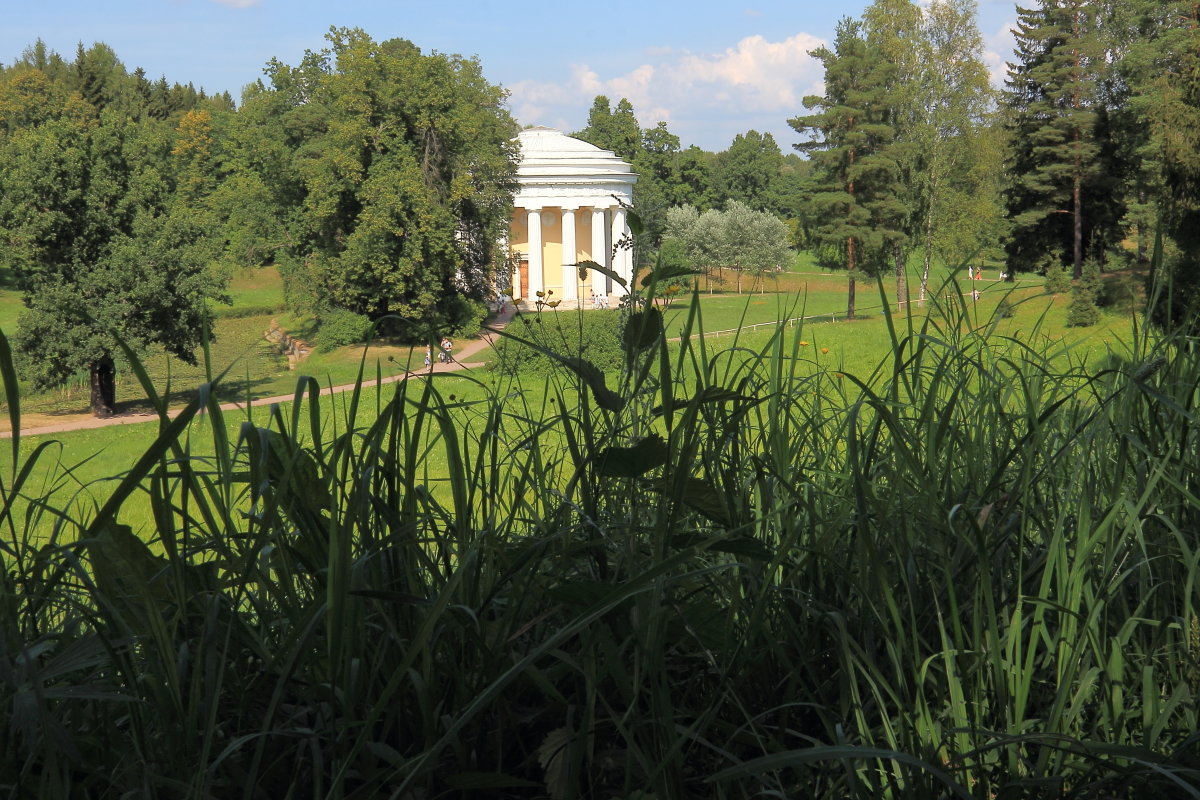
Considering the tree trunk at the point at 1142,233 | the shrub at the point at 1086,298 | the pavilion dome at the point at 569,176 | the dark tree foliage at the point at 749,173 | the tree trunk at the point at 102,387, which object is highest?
the dark tree foliage at the point at 749,173

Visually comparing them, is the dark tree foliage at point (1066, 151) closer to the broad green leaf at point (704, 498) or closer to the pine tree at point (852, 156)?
the pine tree at point (852, 156)

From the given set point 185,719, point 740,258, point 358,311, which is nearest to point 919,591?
point 185,719

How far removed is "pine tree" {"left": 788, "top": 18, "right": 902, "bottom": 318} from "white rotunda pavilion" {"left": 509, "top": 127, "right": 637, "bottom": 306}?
12.2 meters

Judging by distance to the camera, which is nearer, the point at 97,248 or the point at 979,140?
the point at 97,248

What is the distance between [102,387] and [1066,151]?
23295mm

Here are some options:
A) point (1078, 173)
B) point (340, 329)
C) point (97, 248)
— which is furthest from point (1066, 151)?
point (97, 248)

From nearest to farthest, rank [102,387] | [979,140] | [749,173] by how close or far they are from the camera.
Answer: [102,387], [979,140], [749,173]

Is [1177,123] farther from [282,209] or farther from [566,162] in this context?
[566,162]

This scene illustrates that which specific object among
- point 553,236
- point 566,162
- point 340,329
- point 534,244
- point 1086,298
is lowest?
point 340,329

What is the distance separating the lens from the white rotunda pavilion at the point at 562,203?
47375mm

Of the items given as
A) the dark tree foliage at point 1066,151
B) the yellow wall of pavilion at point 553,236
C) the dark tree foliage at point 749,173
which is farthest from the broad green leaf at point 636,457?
the dark tree foliage at point 749,173

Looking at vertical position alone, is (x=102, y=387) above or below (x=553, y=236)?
below

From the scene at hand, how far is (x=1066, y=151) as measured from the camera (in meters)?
28.4

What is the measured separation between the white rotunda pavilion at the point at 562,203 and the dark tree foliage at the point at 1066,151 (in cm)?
1874
